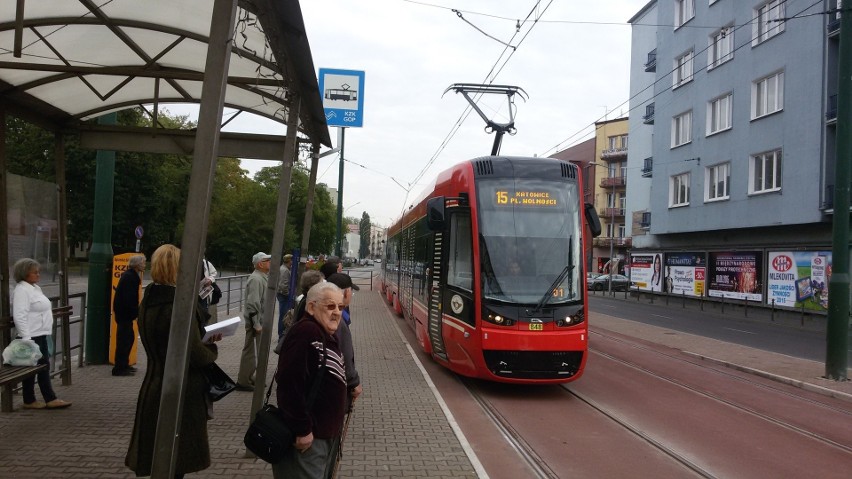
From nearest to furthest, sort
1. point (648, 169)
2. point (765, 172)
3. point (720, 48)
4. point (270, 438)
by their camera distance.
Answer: point (270, 438) → point (765, 172) → point (720, 48) → point (648, 169)

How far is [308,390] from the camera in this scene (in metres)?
Result: 3.33

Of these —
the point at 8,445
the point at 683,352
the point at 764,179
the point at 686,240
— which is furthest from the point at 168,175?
the point at 8,445

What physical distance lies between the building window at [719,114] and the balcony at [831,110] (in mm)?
5551

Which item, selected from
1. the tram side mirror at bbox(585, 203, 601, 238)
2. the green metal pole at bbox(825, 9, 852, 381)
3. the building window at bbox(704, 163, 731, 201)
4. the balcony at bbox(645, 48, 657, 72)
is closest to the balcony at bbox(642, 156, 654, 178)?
the balcony at bbox(645, 48, 657, 72)

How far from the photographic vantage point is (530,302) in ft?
27.8

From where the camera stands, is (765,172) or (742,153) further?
(742,153)

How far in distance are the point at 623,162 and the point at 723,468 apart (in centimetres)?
6021

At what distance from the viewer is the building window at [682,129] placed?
108 feet

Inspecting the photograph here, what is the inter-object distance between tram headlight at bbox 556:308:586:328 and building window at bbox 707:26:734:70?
985 inches

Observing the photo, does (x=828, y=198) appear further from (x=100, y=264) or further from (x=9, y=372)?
(x=9, y=372)

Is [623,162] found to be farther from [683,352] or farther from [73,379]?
[73,379]

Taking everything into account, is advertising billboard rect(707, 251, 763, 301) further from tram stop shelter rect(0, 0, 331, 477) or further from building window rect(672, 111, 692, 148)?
tram stop shelter rect(0, 0, 331, 477)

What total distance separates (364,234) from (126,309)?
144 m

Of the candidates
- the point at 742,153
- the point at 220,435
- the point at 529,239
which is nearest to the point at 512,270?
the point at 529,239
